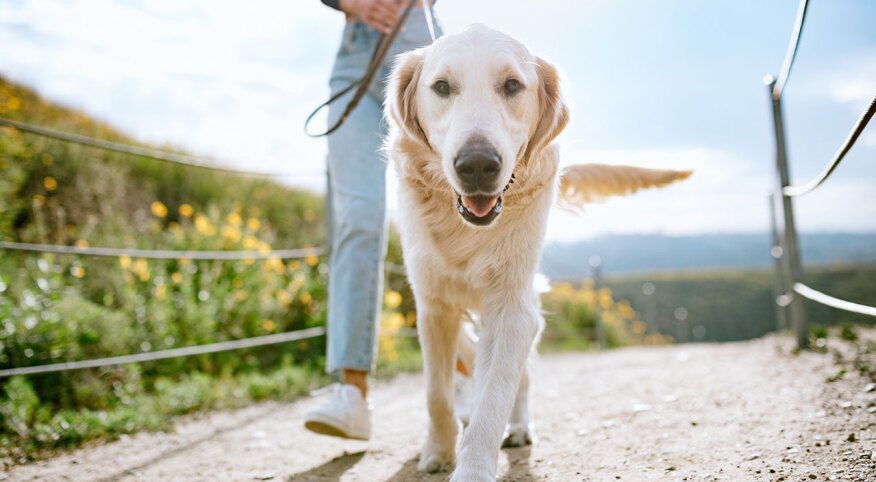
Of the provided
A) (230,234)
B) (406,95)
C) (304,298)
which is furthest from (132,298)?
(406,95)

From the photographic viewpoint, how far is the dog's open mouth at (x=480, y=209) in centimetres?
184

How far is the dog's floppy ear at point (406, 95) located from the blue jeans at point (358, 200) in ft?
1.39

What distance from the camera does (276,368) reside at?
14.7ft

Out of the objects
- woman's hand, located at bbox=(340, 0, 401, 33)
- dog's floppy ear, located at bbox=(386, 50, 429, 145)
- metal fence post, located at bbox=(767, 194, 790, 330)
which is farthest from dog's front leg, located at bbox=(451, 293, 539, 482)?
metal fence post, located at bbox=(767, 194, 790, 330)

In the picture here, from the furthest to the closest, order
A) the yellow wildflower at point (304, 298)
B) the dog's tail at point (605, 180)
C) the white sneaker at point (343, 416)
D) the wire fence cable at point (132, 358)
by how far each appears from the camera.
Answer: the yellow wildflower at point (304, 298) → the dog's tail at point (605, 180) → the wire fence cable at point (132, 358) → the white sneaker at point (343, 416)

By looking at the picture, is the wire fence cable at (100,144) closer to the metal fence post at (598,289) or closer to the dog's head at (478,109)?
the dog's head at (478,109)

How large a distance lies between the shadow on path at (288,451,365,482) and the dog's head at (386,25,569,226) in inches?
39.9

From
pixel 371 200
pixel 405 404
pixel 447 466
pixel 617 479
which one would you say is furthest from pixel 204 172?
pixel 617 479

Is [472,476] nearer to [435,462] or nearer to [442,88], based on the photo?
[435,462]

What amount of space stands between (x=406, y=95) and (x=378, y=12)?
2.03ft

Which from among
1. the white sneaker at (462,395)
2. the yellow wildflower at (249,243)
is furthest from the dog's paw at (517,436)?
the yellow wildflower at (249,243)

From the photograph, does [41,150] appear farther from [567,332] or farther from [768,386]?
[567,332]

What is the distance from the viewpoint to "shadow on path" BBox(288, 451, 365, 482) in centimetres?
221

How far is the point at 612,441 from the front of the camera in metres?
2.44
